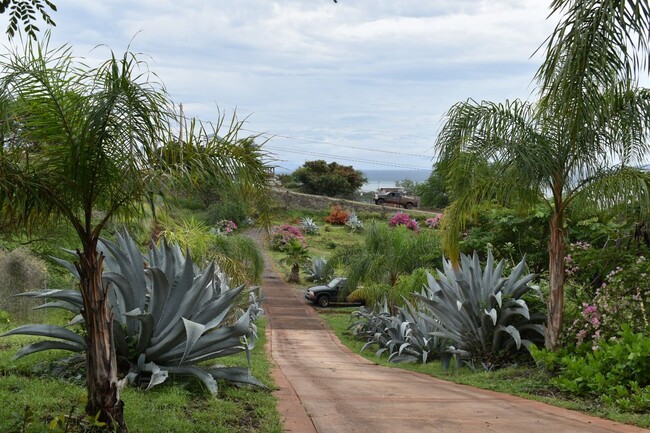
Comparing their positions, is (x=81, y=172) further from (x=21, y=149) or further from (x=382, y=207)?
(x=382, y=207)

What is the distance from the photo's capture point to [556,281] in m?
10.4

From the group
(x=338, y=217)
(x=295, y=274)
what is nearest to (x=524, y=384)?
(x=295, y=274)

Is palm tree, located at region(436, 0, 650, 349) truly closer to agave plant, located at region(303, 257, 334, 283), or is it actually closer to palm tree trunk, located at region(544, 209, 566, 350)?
palm tree trunk, located at region(544, 209, 566, 350)

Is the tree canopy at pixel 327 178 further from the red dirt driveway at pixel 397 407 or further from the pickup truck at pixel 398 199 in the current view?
the red dirt driveway at pixel 397 407

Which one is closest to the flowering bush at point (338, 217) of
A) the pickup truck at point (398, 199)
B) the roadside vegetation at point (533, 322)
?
the pickup truck at point (398, 199)

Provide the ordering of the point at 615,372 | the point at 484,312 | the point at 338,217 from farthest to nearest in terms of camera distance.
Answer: the point at 338,217
the point at 484,312
the point at 615,372

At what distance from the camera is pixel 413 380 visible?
1038cm

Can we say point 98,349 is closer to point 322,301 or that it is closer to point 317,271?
point 322,301

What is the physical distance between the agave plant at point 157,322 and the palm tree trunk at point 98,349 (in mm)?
1459

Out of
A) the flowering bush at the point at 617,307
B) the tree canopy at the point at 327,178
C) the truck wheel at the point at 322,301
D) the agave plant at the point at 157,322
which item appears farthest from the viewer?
the tree canopy at the point at 327,178

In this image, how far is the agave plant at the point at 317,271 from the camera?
31.2 meters

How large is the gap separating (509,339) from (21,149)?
348 inches

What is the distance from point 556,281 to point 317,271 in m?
22.3

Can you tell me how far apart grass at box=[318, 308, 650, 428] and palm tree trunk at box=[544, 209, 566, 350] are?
0.58 metres
